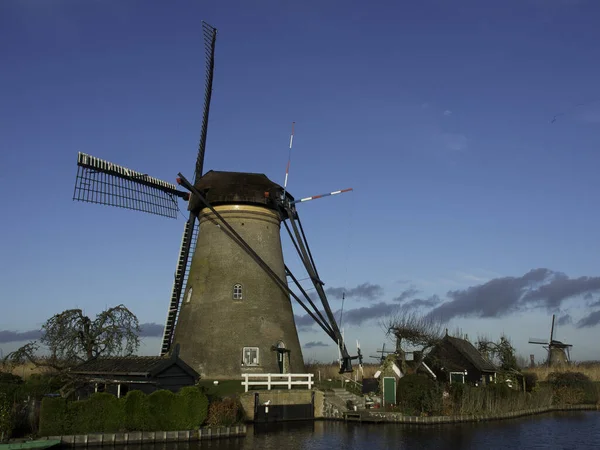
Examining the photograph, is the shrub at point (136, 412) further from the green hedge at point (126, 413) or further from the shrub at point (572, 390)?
the shrub at point (572, 390)

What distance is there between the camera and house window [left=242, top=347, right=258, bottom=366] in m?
24.7

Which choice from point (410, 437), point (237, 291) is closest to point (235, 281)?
point (237, 291)

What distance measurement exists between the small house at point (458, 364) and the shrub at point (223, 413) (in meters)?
14.9

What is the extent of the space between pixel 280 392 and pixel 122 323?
6.65 meters

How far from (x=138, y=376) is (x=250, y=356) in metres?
5.81

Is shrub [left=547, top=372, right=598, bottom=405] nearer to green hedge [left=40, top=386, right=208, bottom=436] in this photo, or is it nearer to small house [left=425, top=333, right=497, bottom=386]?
small house [left=425, top=333, right=497, bottom=386]

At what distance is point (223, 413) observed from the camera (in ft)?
65.2

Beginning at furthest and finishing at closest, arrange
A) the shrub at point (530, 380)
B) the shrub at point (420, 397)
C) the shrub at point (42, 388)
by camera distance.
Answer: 1. the shrub at point (530, 380)
2. the shrub at point (420, 397)
3. the shrub at point (42, 388)

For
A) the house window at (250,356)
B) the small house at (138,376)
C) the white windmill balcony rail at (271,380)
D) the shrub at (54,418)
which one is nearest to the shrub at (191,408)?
the small house at (138,376)

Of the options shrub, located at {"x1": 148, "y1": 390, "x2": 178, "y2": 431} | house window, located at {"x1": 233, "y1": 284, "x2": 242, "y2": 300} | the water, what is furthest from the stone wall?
shrub, located at {"x1": 148, "y1": 390, "x2": 178, "y2": 431}

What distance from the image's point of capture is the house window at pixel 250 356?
2470 cm

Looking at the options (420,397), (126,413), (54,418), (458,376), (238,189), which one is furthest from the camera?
(458,376)

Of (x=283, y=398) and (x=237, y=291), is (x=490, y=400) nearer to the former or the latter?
(x=283, y=398)

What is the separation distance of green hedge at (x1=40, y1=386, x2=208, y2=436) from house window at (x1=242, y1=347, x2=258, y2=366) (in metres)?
5.58
